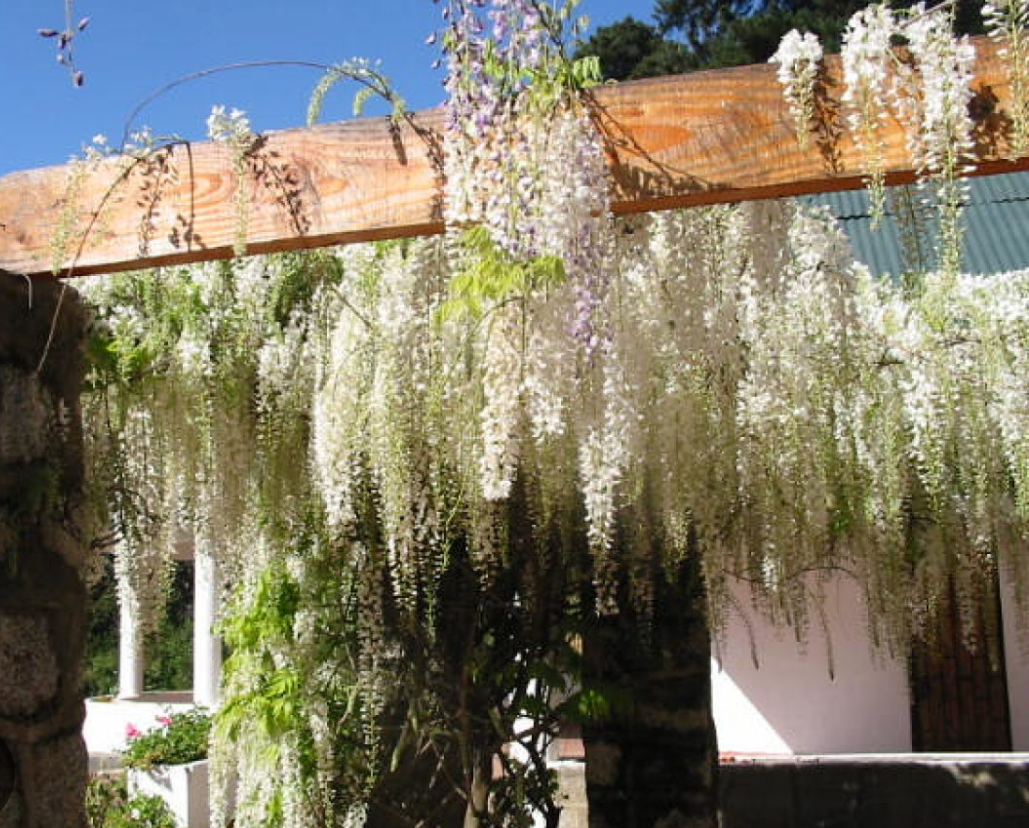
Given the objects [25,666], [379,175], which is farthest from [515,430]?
[25,666]

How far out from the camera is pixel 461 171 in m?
2.04

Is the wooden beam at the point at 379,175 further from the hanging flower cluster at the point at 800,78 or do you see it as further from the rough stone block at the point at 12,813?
the rough stone block at the point at 12,813

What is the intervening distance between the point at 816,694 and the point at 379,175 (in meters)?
5.75

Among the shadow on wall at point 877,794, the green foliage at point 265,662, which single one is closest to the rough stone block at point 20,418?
the green foliage at point 265,662

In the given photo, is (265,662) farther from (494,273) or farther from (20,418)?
(494,273)

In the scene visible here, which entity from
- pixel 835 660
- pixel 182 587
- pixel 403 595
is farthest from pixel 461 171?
pixel 182 587

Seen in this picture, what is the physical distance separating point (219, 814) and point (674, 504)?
229 centimetres

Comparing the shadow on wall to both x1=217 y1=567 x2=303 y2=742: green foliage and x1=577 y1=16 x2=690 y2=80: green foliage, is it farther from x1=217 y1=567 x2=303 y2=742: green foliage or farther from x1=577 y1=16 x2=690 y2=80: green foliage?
x1=577 y1=16 x2=690 y2=80: green foliage

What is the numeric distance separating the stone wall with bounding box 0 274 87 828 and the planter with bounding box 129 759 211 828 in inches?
154

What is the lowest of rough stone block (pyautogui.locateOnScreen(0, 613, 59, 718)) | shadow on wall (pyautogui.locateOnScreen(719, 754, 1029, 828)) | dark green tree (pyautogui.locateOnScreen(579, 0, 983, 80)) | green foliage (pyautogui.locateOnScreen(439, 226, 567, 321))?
shadow on wall (pyautogui.locateOnScreen(719, 754, 1029, 828))

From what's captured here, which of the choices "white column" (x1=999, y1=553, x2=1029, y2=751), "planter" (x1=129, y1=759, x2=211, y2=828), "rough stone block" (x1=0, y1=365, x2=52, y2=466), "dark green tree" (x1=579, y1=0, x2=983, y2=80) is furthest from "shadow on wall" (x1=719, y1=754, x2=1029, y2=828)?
"dark green tree" (x1=579, y1=0, x2=983, y2=80)

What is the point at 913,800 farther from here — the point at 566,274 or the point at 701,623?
the point at 566,274

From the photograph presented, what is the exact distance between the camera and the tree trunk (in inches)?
140

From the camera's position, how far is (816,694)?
6930 mm
